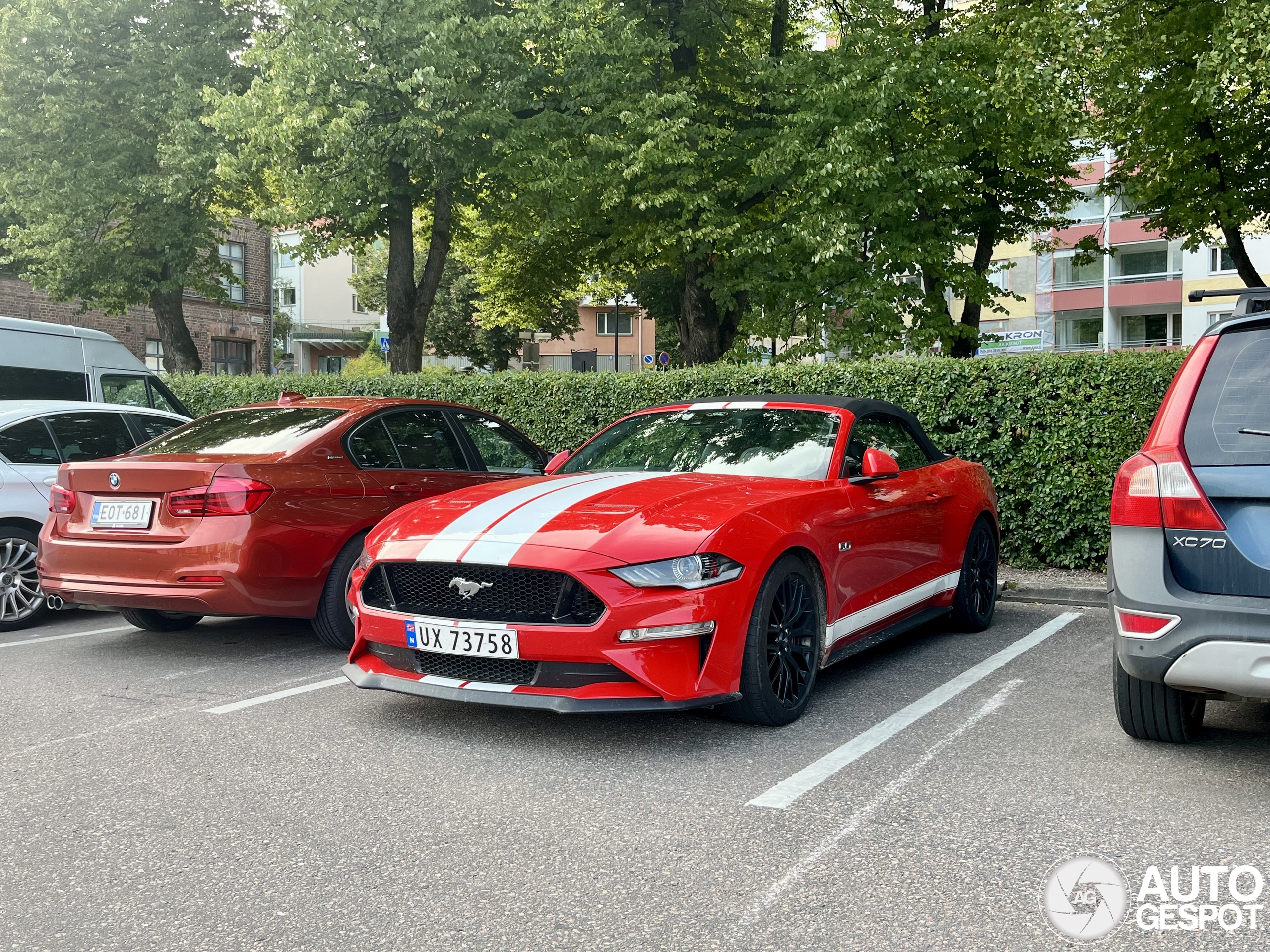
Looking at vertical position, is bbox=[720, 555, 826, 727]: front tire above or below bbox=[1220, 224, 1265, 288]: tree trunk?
below

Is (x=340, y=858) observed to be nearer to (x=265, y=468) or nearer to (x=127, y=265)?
(x=265, y=468)

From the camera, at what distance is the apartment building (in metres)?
52.3

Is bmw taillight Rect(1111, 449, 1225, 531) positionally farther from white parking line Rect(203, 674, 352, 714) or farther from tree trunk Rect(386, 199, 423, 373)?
tree trunk Rect(386, 199, 423, 373)

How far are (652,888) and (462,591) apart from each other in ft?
5.98

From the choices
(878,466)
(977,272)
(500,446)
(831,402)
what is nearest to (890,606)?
(878,466)

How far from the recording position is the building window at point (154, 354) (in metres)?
35.7

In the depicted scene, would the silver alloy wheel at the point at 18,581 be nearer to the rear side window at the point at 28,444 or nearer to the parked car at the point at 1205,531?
the rear side window at the point at 28,444

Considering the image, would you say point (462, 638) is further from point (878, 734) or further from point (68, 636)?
point (68, 636)

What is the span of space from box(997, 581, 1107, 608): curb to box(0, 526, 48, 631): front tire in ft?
23.3

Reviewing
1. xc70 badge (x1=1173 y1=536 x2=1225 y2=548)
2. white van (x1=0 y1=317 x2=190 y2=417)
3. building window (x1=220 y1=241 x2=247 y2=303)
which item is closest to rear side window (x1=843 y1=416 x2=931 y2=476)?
xc70 badge (x1=1173 y1=536 x2=1225 y2=548)

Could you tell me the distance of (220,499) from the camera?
6.34 meters

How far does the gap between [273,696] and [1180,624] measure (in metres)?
4.12

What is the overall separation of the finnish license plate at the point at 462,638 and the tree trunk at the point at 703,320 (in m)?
16.3

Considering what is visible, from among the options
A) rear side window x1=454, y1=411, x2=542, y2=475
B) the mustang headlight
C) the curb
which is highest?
rear side window x1=454, y1=411, x2=542, y2=475
